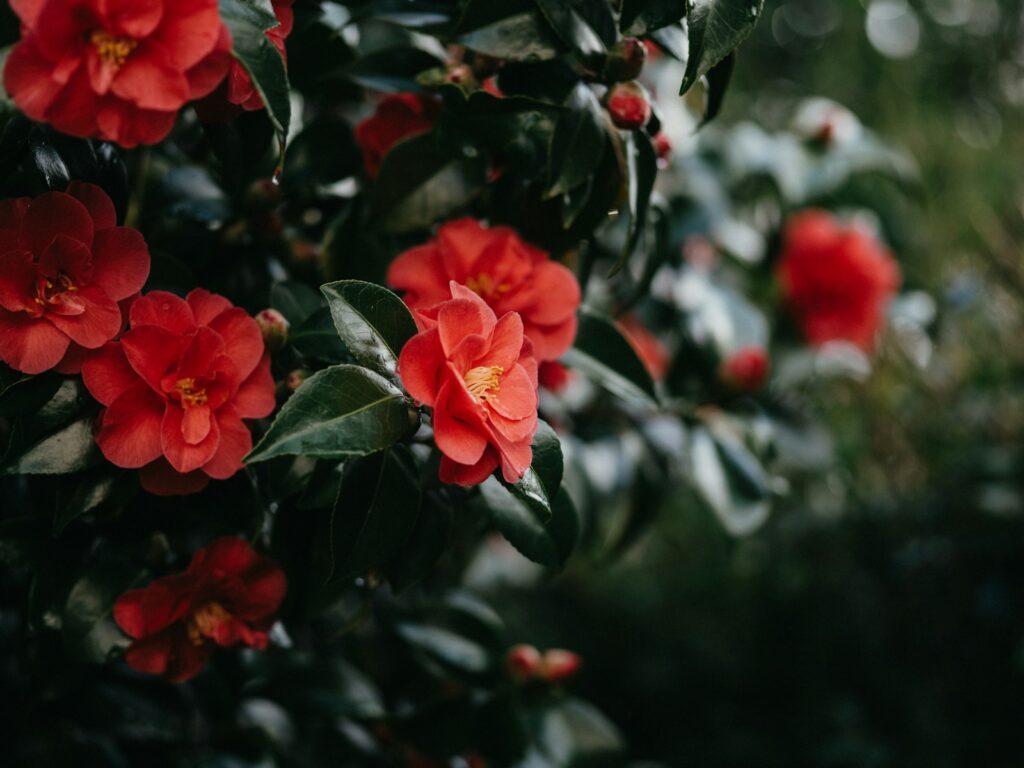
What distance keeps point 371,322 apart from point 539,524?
0.25m

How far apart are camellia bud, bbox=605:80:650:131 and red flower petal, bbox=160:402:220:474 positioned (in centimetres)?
38

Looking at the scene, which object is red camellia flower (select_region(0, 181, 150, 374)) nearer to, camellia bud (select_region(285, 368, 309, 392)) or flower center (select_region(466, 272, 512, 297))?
camellia bud (select_region(285, 368, 309, 392))

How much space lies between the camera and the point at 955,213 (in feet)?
7.01

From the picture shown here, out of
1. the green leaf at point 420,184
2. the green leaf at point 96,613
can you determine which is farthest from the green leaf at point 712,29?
the green leaf at point 96,613

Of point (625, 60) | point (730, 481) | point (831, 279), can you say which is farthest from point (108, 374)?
point (831, 279)

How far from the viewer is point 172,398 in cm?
61

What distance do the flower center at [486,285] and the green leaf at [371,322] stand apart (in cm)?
14

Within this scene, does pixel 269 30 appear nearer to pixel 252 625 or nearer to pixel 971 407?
pixel 252 625

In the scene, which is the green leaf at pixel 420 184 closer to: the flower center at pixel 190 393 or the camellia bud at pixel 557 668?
the flower center at pixel 190 393

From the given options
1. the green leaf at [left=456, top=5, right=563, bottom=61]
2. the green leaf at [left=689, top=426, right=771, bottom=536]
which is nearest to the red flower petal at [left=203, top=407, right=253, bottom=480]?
the green leaf at [left=456, top=5, right=563, bottom=61]

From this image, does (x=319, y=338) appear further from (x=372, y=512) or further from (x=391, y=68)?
(x=391, y=68)

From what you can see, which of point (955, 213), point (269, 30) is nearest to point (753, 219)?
point (955, 213)

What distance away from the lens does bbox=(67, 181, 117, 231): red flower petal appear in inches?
24.3

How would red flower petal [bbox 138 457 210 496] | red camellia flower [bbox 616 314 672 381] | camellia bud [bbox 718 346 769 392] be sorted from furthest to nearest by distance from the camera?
red camellia flower [bbox 616 314 672 381] → camellia bud [bbox 718 346 769 392] → red flower petal [bbox 138 457 210 496]
